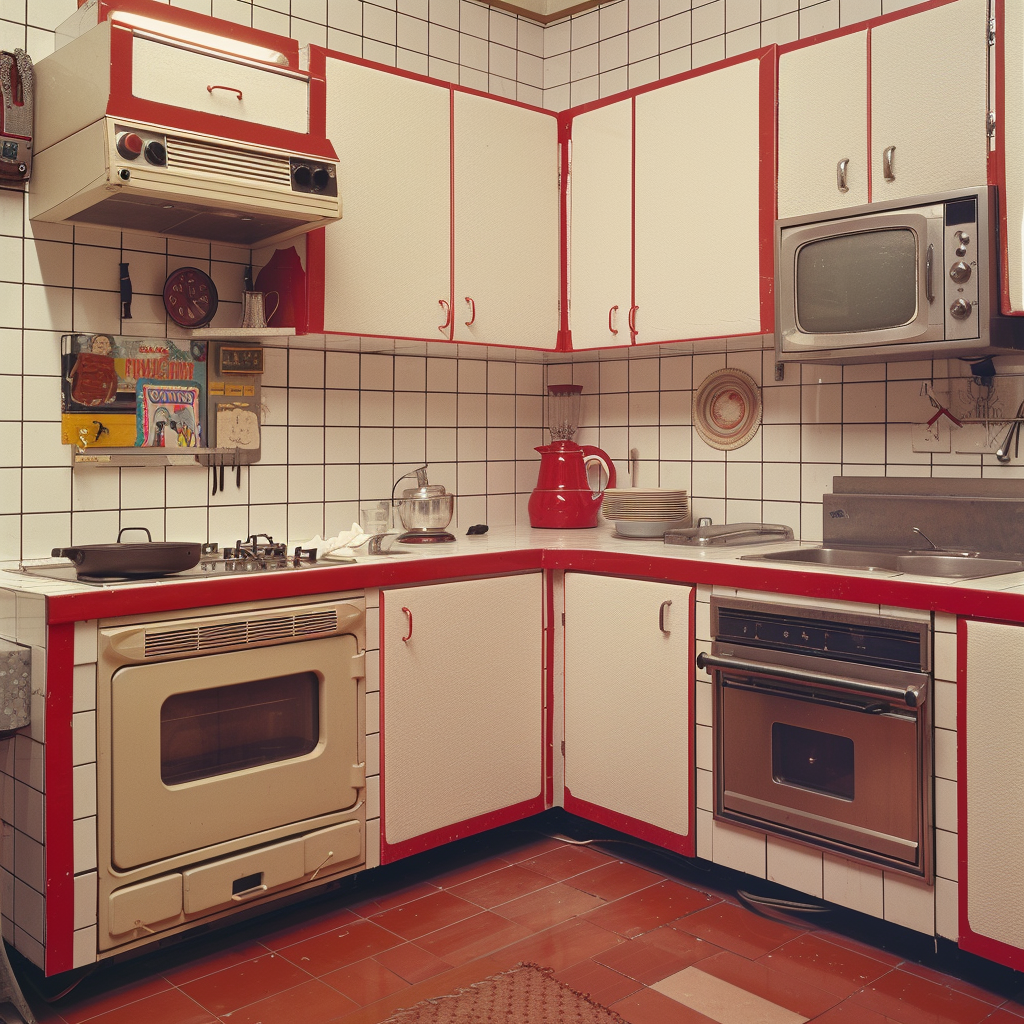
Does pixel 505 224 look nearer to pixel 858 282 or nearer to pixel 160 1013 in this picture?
pixel 858 282

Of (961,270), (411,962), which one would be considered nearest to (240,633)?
(411,962)

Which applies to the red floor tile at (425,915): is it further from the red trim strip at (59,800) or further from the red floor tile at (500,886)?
the red trim strip at (59,800)

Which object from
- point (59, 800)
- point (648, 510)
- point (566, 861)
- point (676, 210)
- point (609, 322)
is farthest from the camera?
point (609, 322)

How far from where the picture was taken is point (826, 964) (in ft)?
7.24

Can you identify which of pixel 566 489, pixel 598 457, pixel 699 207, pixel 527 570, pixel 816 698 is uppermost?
pixel 699 207

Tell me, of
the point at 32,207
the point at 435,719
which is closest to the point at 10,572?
the point at 32,207

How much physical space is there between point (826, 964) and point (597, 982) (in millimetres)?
504

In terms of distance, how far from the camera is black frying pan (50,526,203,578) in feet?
6.98

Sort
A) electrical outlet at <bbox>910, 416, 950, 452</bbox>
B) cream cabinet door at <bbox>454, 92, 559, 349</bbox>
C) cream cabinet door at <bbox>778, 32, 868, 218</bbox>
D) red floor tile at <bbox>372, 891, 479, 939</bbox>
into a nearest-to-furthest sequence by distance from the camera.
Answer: red floor tile at <bbox>372, 891, 479, 939</bbox> → cream cabinet door at <bbox>778, 32, 868, 218</bbox> → electrical outlet at <bbox>910, 416, 950, 452</bbox> → cream cabinet door at <bbox>454, 92, 559, 349</bbox>

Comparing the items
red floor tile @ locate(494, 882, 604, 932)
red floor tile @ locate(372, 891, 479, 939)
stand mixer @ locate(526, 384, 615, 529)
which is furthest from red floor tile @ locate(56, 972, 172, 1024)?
stand mixer @ locate(526, 384, 615, 529)

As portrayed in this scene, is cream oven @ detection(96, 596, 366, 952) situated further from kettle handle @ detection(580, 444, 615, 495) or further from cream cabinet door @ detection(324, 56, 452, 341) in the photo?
kettle handle @ detection(580, 444, 615, 495)

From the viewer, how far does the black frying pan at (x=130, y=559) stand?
6.98ft

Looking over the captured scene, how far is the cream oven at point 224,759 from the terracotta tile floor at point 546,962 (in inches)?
5.0

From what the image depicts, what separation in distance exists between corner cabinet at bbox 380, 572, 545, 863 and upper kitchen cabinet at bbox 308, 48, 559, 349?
31.2 inches
